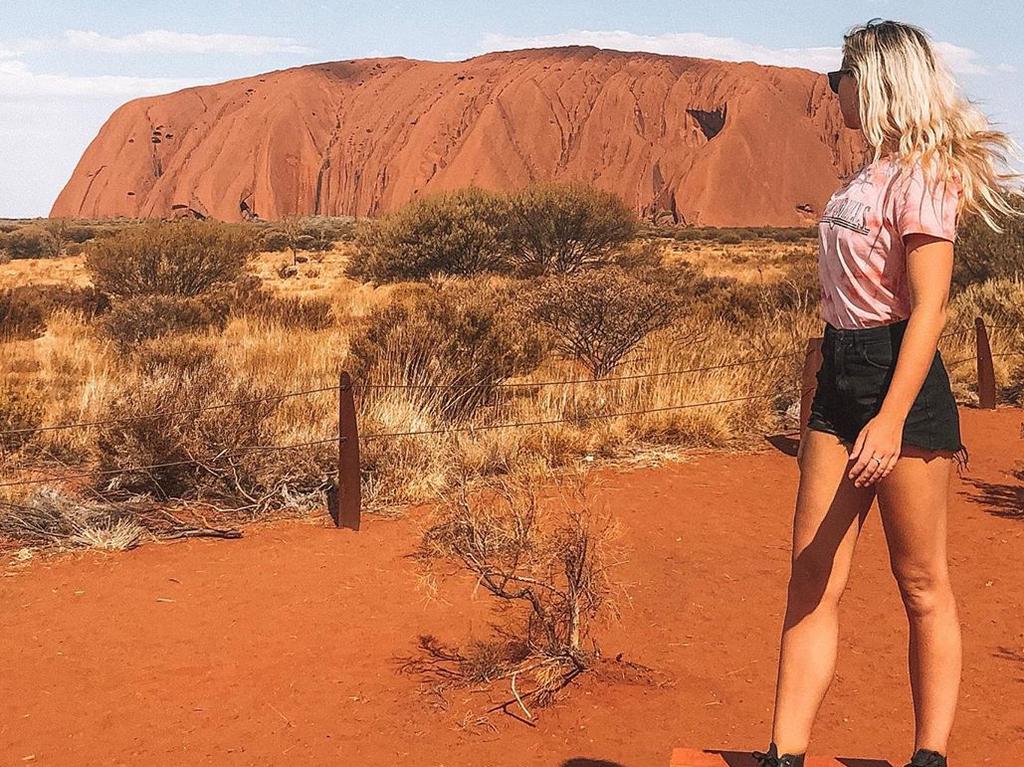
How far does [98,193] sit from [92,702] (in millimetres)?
106395

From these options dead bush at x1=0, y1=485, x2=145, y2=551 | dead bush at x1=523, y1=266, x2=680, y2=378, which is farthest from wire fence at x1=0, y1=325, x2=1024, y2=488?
dead bush at x1=523, y1=266, x2=680, y2=378

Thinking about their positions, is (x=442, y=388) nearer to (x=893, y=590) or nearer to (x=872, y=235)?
(x=893, y=590)

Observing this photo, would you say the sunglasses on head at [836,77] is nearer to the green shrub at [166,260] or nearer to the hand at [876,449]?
the hand at [876,449]

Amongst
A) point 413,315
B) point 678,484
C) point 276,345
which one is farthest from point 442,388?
point 276,345

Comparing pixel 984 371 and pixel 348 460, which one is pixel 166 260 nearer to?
pixel 348 460

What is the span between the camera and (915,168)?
6.93ft

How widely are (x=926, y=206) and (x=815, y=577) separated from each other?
85 centimetres

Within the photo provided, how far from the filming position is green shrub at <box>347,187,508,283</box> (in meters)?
25.0

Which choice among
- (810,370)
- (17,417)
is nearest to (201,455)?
(17,417)

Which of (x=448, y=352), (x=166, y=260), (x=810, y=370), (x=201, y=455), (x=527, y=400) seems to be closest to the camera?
(x=201, y=455)

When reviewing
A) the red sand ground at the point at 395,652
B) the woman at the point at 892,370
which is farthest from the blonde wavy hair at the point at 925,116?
the red sand ground at the point at 395,652

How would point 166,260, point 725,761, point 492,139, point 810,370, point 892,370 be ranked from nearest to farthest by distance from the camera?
point 892,370 → point 725,761 → point 810,370 → point 166,260 → point 492,139

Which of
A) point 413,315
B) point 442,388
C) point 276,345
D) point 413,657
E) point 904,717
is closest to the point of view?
point 904,717

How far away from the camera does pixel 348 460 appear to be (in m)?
6.10
